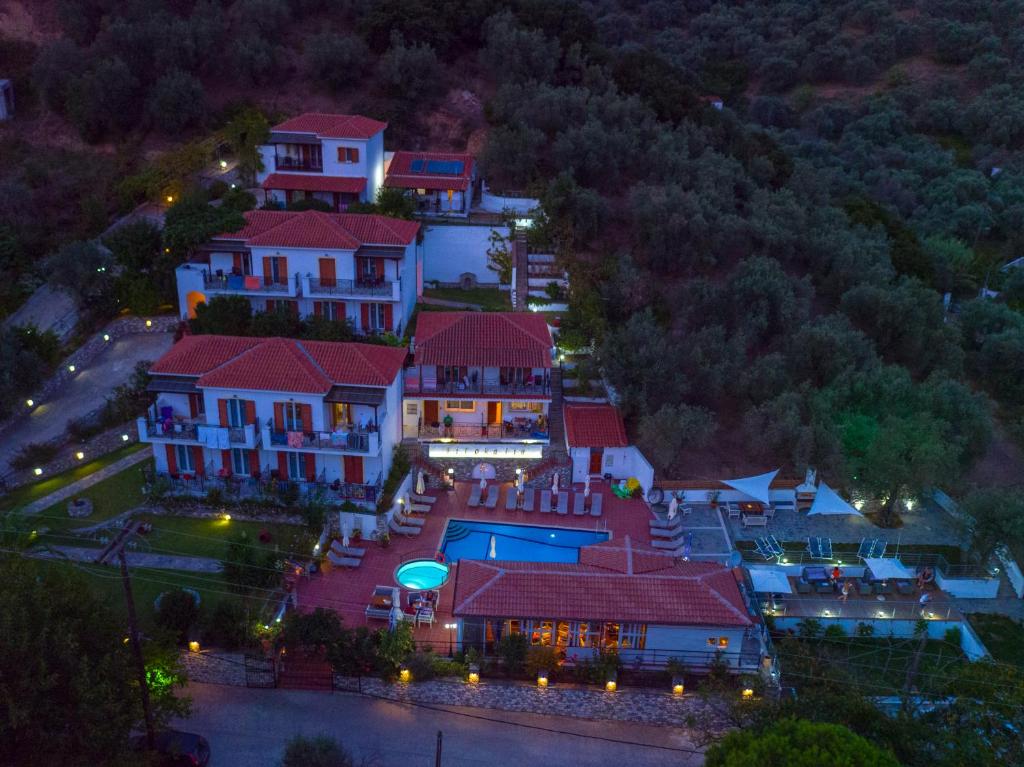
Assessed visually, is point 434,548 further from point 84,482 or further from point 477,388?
point 84,482

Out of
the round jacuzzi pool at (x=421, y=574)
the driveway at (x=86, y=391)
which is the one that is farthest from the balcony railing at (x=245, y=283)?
the round jacuzzi pool at (x=421, y=574)

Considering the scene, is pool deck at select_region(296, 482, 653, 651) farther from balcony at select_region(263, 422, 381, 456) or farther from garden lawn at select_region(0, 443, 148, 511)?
garden lawn at select_region(0, 443, 148, 511)

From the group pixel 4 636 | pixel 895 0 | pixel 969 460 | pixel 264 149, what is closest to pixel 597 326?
pixel 969 460

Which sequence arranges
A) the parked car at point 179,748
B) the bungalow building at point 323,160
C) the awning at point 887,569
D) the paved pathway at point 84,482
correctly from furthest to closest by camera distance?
the bungalow building at point 323,160 < the paved pathway at point 84,482 < the awning at point 887,569 < the parked car at point 179,748

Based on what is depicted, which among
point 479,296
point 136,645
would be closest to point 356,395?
point 136,645

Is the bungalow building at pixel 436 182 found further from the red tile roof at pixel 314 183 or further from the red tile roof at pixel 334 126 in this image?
the red tile roof at pixel 334 126

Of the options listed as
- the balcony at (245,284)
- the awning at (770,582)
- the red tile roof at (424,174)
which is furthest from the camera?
the red tile roof at (424,174)

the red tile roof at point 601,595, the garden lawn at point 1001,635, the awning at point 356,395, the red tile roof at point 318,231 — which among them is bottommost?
the garden lawn at point 1001,635
